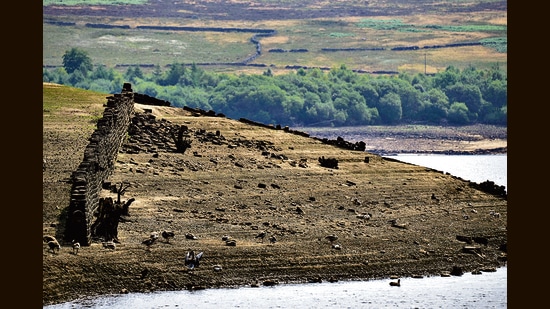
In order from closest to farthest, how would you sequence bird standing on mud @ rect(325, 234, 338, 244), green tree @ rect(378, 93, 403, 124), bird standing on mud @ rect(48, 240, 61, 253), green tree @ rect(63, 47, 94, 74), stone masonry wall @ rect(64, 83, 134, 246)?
bird standing on mud @ rect(48, 240, 61, 253) → stone masonry wall @ rect(64, 83, 134, 246) → bird standing on mud @ rect(325, 234, 338, 244) → green tree @ rect(378, 93, 403, 124) → green tree @ rect(63, 47, 94, 74)

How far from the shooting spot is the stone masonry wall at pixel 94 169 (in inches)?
1425

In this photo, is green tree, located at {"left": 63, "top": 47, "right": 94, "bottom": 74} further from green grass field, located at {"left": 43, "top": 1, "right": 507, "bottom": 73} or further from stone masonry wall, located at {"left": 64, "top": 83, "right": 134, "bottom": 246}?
stone masonry wall, located at {"left": 64, "top": 83, "right": 134, "bottom": 246}

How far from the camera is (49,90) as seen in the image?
58.2 m

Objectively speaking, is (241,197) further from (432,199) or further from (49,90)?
(49,90)

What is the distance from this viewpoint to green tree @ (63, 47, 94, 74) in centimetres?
13800

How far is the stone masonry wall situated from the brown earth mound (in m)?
0.37

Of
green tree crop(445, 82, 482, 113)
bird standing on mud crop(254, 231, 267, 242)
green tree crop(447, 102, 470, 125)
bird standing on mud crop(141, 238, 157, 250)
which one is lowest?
green tree crop(447, 102, 470, 125)

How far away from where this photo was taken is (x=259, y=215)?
42.4 meters

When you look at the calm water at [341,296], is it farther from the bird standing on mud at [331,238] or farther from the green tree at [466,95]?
the green tree at [466,95]

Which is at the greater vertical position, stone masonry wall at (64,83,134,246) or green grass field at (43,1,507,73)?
stone masonry wall at (64,83,134,246)

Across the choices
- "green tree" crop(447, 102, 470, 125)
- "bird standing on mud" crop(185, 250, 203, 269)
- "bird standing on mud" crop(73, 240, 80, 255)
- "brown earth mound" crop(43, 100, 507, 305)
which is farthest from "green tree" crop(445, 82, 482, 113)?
"bird standing on mud" crop(73, 240, 80, 255)

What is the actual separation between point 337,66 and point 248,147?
102m

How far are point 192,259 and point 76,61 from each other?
334 ft

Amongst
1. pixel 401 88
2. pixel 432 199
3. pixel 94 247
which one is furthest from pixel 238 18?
pixel 94 247
